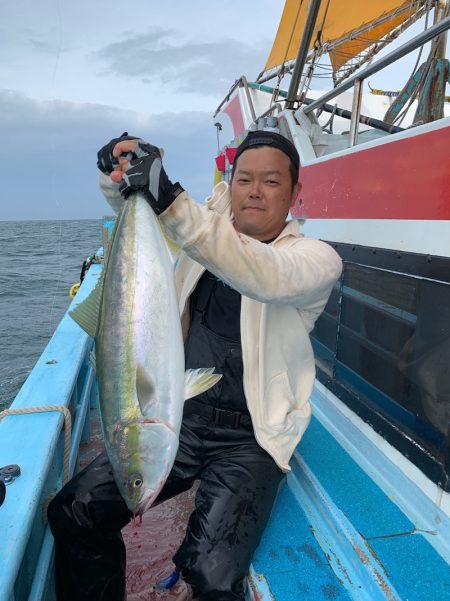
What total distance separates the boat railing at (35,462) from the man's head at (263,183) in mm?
Result: 1506

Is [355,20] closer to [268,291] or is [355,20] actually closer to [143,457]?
[268,291]

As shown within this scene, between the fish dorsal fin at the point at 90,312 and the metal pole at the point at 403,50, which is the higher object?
the metal pole at the point at 403,50

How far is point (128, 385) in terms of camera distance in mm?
1600

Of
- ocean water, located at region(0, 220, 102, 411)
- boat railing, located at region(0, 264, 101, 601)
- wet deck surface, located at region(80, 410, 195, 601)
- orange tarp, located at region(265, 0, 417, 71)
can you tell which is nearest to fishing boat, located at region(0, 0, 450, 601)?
boat railing, located at region(0, 264, 101, 601)

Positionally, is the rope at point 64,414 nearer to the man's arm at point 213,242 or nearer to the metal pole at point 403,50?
the man's arm at point 213,242

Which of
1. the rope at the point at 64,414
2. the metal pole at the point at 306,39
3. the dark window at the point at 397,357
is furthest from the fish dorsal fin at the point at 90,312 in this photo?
the metal pole at the point at 306,39

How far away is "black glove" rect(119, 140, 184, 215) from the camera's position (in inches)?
61.1

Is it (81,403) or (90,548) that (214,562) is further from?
(81,403)

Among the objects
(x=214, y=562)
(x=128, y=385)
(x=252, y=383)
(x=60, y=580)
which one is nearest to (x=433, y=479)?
(x=252, y=383)

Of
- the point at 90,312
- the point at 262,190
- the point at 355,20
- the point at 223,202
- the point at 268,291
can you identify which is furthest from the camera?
the point at 355,20

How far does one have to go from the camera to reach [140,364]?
160 cm

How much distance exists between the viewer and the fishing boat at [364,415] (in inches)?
76.8

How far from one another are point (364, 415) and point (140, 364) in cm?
189

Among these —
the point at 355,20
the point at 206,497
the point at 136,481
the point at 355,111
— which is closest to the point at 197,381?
the point at 136,481
